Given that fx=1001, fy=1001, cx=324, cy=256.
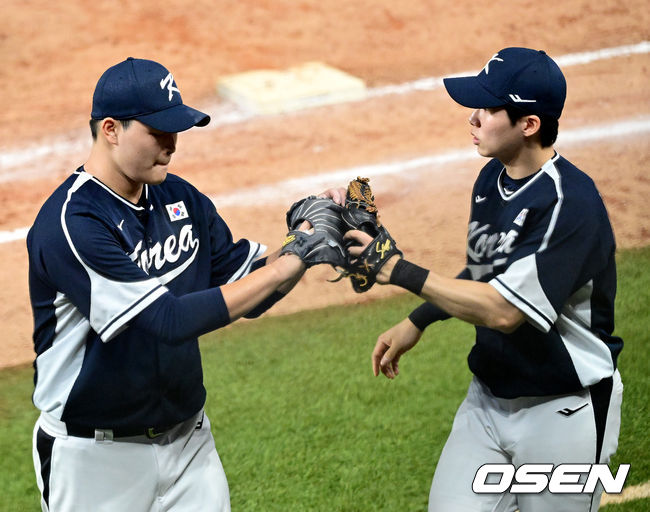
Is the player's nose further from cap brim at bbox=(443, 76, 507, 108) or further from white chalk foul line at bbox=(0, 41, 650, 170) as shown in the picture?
white chalk foul line at bbox=(0, 41, 650, 170)

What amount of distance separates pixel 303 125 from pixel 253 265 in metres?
5.11

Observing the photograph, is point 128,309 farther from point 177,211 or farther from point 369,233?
point 369,233

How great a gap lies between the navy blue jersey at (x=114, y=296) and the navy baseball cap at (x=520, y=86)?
1020 mm

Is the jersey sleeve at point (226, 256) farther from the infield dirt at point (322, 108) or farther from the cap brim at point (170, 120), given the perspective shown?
the infield dirt at point (322, 108)

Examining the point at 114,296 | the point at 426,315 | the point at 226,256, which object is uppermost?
the point at 114,296

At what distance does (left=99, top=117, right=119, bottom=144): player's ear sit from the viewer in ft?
10.0

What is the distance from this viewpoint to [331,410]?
17.0 ft

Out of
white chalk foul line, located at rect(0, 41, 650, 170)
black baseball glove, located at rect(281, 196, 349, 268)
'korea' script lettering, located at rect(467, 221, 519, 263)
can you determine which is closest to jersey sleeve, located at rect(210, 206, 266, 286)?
black baseball glove, located at rect(281, 196, 349, 268)

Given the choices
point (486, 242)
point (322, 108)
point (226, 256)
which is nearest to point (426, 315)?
point (486, 242)

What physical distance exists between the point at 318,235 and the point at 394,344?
723 mm

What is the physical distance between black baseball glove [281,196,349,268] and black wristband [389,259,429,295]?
0.20 m

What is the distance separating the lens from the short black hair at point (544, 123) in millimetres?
3289

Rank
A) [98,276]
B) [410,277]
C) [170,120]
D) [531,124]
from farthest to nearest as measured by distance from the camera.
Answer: [531,124], [410,277], [170,120], [98,276]

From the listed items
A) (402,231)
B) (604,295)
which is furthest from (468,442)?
(402,231)
